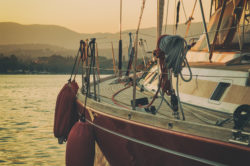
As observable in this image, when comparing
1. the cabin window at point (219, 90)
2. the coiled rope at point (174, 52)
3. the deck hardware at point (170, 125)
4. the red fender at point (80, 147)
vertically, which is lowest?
the red fender at point (80, 147)

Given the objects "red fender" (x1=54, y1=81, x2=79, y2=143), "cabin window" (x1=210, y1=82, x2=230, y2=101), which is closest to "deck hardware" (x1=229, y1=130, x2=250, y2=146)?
"cabin window" (x1=210, y1=82, x2=230, y2=101)

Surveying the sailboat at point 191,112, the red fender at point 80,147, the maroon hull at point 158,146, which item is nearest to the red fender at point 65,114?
the sailboat at point 191,112

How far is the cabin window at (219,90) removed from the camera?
5.53m

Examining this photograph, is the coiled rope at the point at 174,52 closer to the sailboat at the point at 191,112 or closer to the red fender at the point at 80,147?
the sailboat at the point at 191,112

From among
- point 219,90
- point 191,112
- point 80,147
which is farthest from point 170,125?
point 80,147

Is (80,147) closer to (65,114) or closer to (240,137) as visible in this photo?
(65,114)

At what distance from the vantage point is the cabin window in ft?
18.1

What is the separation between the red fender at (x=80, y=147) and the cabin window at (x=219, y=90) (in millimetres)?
2720

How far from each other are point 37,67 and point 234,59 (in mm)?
195181

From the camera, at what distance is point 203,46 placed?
7629 millimetres

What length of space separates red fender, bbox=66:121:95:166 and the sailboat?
24 centimetres

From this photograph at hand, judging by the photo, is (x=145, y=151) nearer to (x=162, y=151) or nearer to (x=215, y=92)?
(x=162, y=151)

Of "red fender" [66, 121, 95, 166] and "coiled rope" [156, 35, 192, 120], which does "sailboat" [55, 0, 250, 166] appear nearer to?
"coiled rope" [156, 35, 192, 120]

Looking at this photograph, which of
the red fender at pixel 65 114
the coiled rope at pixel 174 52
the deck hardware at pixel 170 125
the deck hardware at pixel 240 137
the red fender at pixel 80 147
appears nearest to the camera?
the deck hardware at pixel 240 137
